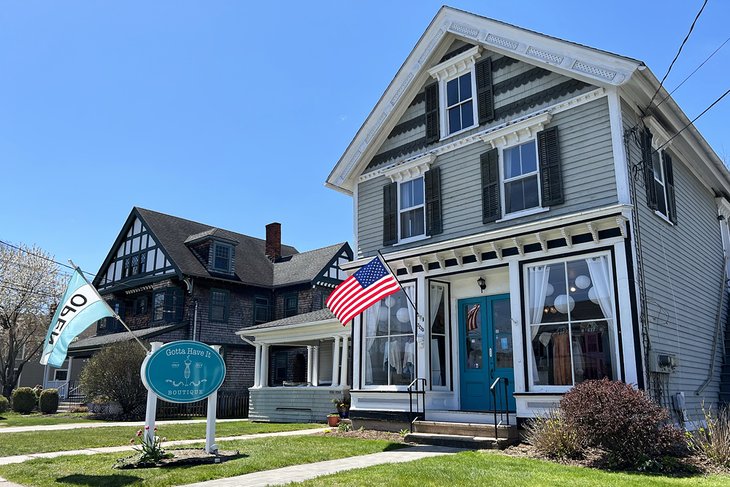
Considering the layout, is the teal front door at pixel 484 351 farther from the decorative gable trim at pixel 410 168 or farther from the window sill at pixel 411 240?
the decorative gable trim at pixel 410 168

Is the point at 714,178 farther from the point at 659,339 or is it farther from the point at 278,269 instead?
the point at 278,269

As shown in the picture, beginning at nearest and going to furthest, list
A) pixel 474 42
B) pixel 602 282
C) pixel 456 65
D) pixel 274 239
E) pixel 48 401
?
pixel 602 282 < pixel 474 42 < pixel 456 65 < pixel 48 401 < pixel 274 239

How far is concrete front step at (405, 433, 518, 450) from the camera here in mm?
9950

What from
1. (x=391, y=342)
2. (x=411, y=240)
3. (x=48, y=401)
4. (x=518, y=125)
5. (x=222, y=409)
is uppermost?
(x=518, y=125)

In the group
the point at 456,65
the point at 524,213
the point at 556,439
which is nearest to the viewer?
the point at 556,439

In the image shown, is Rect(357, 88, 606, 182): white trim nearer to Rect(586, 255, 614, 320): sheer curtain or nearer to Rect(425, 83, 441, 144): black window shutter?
Rect(425, 83, 441, 144): black window shutter

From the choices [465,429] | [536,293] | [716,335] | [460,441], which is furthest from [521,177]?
[716,335]

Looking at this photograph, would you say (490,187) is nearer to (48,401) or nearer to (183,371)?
(183,371)

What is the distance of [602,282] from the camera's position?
10102mm

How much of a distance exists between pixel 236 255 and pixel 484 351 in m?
22.5

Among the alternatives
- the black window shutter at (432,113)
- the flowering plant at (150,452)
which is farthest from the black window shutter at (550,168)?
the flowering plant at (150,452)

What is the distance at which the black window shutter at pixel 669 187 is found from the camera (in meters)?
12.4

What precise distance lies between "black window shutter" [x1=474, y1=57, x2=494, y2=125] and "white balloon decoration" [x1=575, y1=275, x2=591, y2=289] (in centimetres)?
417

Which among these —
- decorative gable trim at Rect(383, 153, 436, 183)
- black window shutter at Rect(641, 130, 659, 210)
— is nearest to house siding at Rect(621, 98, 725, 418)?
black window shutter at Rect(641, 130, 659, 210)
